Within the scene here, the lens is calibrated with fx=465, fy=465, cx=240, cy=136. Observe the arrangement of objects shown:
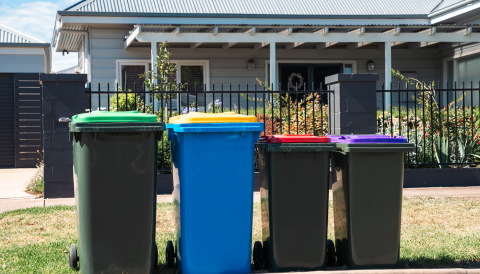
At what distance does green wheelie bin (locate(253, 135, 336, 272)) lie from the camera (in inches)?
135

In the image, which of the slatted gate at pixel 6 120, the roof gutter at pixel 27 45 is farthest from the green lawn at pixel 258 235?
the roof gutter at pixel 27 45

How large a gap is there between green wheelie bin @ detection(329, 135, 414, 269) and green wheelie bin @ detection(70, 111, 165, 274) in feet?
4.75

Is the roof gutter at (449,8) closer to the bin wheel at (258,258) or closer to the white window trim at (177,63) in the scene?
the white window trim at (177,63)

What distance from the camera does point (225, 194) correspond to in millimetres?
3326

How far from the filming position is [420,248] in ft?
13.6

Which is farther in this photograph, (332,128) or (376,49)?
(376,49)

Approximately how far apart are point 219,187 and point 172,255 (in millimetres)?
762

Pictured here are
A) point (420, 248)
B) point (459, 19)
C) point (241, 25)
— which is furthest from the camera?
point (459, 19)

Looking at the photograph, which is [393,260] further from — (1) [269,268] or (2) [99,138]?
(2) [99,138]

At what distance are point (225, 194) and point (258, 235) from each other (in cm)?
143

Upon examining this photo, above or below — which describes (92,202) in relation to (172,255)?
above

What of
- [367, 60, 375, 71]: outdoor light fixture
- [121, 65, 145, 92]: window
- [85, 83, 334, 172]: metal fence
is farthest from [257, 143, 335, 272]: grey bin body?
[367, 60, 375, 71]: outdoor light fixture

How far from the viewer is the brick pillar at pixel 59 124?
255 inches

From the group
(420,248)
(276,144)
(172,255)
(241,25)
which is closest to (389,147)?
(276,144)
